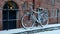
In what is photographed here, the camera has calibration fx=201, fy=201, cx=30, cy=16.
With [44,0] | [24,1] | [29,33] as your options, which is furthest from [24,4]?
[29,33]

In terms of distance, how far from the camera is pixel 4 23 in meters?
11.6

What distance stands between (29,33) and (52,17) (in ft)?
15.8

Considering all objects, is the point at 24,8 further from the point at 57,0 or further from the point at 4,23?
the point at 57,0

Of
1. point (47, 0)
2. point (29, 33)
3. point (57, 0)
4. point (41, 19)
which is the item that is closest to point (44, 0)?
point (47, 0)

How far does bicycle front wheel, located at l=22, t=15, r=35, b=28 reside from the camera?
10.3 meters

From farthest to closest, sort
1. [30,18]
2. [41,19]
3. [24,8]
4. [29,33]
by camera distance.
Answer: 1. [24,8]
2. [41,19]
3. [30,18]
4. [29,33]

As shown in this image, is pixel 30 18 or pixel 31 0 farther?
pixel 31 0

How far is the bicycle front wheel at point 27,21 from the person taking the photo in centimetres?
1033

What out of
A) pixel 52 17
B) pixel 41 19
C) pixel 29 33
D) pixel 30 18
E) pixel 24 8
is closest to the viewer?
pixel 29 33

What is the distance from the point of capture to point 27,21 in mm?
11016

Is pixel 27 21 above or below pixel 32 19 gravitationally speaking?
below

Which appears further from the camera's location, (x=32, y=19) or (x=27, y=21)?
(x=27, y=21)

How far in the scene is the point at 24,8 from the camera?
40.8ft

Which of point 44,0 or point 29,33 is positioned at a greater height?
point 44,0
